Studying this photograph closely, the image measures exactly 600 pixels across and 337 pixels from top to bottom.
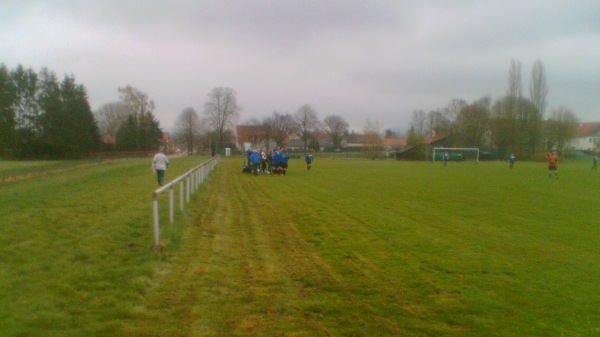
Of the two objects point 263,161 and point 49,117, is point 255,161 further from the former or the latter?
point 49,117

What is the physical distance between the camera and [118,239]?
7457 mm

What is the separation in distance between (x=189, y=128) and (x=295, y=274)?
80369mm

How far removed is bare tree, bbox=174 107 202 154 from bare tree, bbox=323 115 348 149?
3275 cm

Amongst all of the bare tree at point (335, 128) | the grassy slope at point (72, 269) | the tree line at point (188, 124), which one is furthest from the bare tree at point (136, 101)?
the grassy slope at point (72, 269)

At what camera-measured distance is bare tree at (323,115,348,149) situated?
10750 centimetres

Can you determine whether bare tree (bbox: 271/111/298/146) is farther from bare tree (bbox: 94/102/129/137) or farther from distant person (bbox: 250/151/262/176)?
distant person (bbox: 250/151/262/176)

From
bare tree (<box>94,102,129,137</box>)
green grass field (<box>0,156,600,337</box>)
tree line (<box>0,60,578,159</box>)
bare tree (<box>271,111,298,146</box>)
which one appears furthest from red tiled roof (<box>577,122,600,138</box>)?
green grass field (<box>0,156,600,337</box>)

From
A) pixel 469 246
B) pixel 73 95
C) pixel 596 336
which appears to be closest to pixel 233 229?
pixel 469 246

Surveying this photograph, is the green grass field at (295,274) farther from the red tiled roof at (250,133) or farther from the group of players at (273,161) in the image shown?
the red tiled roof at (250,133)

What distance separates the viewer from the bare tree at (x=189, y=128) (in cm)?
Answer: 8294

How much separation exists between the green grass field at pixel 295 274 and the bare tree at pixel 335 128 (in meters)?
96.7

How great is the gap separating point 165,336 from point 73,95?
68.2 metres

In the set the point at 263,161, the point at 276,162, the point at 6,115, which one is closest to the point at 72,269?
the point at 276,162

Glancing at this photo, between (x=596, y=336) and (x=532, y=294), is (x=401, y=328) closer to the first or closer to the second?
(x=596, y=336)
